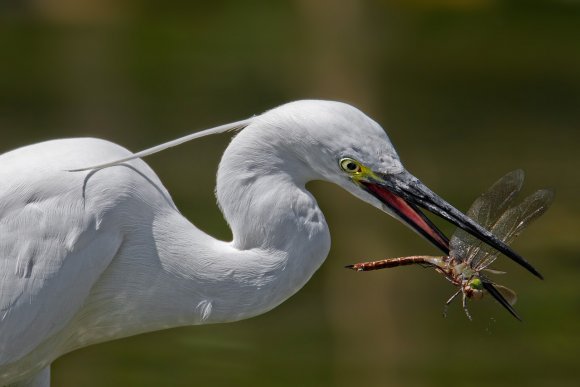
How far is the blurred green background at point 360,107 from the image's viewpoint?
5.33 m

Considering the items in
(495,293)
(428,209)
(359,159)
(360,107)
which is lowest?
(360,107)

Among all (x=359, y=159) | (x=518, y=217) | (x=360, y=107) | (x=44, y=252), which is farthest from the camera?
(x=360, y=107)

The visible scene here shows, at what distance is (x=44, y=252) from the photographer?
10.8ft

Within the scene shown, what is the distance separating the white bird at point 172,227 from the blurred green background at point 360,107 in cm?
168

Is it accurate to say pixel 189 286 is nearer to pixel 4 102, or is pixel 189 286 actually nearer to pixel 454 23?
pixel 4 102

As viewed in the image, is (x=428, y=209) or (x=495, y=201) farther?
(x=495, y=201)

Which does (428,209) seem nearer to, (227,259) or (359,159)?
(359,159)

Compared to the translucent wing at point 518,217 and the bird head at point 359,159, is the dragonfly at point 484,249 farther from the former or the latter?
the bird head at point 359,159

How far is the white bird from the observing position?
3.16m

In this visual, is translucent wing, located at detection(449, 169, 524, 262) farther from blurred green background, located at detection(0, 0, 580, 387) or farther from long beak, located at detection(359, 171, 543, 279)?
blurred green background, located at detection(0, 0, 580, 387)

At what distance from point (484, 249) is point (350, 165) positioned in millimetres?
478

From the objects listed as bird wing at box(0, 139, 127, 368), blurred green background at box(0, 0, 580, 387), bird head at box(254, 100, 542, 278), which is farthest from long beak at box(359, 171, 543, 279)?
blurred green background at box(0, 0, 580, 387)

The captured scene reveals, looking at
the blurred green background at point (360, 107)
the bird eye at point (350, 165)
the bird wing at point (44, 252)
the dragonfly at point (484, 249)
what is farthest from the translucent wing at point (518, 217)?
the blurred green background at point (360, 107)

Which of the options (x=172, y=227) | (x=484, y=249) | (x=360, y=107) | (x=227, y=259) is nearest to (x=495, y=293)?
(x=484, y=249)
